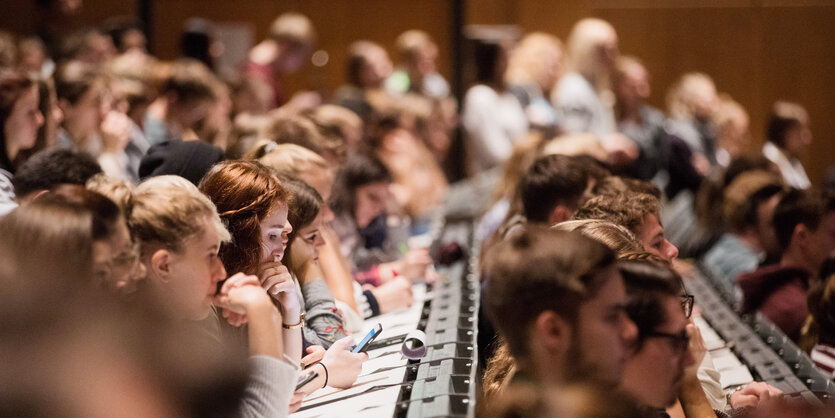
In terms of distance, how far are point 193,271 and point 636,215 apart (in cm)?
137

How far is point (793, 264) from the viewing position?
3672 millimetres

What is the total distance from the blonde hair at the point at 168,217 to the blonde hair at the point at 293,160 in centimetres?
94

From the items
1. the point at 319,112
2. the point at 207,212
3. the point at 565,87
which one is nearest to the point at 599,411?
the point at 207,212

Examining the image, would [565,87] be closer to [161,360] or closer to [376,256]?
[376,256]

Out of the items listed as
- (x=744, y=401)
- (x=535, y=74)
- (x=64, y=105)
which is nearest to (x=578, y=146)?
(x=744, y=401)

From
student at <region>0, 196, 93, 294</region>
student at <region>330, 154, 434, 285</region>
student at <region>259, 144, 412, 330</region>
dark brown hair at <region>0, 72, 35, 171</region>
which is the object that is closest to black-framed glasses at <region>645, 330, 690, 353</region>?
student at <region>0, 196, 93, 294</region>

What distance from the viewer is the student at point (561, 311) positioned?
1.70m

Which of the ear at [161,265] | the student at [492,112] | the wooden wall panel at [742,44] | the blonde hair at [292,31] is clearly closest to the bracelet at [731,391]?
the ear at [161,265]

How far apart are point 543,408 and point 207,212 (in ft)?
2.79

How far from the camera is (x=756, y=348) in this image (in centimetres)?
302

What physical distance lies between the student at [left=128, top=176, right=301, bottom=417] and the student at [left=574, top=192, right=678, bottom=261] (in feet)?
3.79

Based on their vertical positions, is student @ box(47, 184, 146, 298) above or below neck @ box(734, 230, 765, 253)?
above

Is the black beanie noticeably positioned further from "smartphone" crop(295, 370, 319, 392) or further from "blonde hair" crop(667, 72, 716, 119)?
"blonde hair" crop(667, 72, 716, 119)

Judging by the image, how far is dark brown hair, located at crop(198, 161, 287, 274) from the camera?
2295 mm
